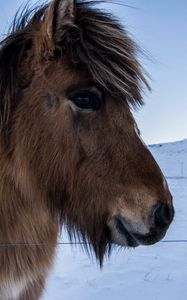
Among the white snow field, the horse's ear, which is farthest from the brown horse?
the white snow field

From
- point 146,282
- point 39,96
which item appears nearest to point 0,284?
point 39,96

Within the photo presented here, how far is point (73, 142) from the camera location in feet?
6.26

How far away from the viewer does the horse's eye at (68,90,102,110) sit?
1.90 metres

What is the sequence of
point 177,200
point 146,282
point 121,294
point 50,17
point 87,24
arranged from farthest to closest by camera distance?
point 177,200
point 146,282
point 121,294
point 87,24
point 50,17

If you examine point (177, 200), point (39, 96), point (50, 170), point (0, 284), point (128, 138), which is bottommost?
point (177, 200)

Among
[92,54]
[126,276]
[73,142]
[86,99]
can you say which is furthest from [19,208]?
[126,276]

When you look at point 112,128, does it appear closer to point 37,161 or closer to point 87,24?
point 37,161

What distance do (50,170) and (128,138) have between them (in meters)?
0.36

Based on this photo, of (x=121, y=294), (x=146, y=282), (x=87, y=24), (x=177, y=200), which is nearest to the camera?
(x=87, y=24)

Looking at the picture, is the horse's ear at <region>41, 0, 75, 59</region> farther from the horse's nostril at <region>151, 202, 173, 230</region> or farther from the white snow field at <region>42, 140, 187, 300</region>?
the white snow field at <region>42, 140, 187, 300</region>

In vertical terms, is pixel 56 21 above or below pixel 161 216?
above

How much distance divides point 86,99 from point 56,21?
0.35m

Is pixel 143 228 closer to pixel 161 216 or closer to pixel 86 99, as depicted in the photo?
pixel 161 216

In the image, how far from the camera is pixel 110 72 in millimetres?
1947
